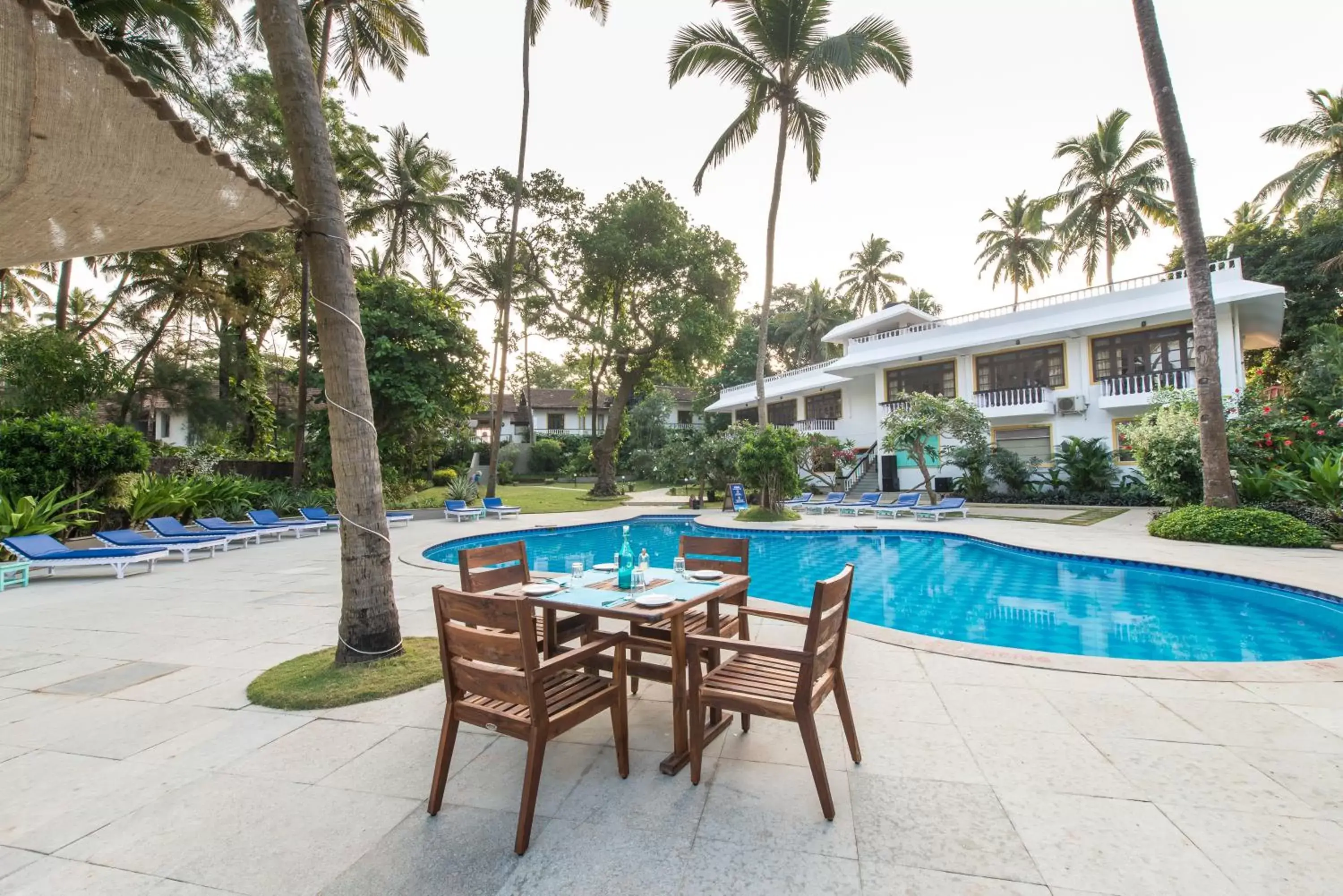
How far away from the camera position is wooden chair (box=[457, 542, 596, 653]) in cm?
379

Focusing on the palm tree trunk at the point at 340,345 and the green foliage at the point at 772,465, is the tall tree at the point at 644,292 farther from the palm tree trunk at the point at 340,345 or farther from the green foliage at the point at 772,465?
the palm tree trunk at the point at 340,345

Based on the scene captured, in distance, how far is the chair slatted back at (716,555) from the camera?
4.12 m

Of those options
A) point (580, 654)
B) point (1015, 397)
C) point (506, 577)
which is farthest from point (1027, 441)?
point (580, 654)

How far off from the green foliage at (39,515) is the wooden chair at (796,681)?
11.3 meters

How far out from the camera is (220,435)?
62.6ft

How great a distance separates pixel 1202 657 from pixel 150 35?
806 inches

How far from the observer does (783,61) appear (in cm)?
1529

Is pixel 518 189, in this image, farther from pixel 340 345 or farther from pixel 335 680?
pixel 335 680

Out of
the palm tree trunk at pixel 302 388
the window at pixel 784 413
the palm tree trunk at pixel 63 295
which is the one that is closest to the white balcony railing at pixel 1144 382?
the window at pixel 784 413

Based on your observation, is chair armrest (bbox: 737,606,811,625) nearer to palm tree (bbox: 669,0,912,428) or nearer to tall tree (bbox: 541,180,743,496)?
palm tree (bbox: 669,0,912,428)

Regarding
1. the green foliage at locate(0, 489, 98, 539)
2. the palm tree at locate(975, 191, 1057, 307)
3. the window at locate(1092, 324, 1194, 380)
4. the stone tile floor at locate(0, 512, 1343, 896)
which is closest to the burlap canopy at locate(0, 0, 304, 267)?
the stone tile floor at locate(0, 512, 1343, 896)

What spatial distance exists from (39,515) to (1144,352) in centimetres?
2580

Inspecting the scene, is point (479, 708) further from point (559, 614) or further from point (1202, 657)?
point (1202, 657)

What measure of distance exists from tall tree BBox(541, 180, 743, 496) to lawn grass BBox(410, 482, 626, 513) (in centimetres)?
148
